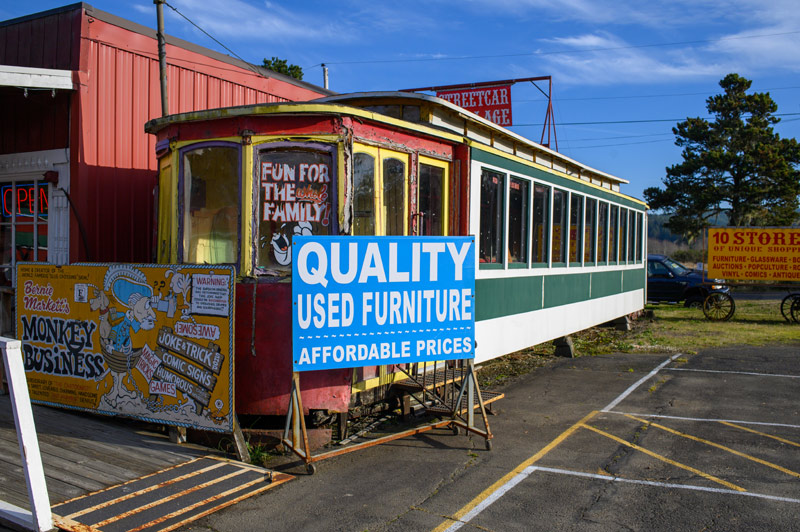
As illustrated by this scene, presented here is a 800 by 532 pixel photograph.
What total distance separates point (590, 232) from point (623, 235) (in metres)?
3.14

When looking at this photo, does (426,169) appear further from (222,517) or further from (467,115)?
(222,517)

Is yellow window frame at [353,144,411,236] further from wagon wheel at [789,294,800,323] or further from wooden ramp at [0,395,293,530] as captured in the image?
wagon wheel at [789,294,800,323]

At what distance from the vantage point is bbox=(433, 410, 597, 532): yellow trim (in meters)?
4.64

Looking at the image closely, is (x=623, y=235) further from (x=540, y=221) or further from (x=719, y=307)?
(x=540, y=221)

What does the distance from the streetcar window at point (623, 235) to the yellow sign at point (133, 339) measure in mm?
11424

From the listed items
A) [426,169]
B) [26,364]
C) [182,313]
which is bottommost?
[26,364]

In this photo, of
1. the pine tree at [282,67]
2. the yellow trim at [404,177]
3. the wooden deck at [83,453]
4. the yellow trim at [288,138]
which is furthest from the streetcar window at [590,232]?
the pine tree at [282,67]

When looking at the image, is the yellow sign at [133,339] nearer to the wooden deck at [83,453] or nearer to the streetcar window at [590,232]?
the wooden deck at [83,453]

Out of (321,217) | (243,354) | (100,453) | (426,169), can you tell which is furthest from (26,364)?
(426,169)

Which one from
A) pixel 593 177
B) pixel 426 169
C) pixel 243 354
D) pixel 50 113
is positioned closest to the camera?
pixel 243 354

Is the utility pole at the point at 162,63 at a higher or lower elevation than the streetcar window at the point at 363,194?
higher

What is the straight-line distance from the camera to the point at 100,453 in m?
5.53

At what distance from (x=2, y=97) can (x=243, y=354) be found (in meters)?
5.63

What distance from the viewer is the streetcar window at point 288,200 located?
605 cm
